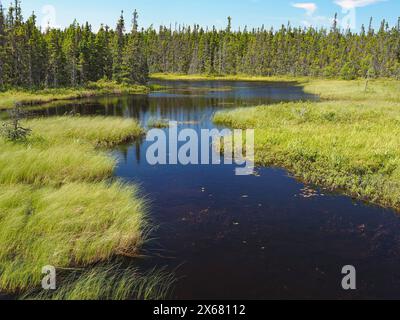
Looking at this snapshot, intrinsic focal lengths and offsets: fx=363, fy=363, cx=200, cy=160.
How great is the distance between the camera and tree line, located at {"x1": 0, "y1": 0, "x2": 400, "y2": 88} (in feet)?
219

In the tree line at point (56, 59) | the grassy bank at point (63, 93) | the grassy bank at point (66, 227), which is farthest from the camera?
the tree line at point (56, 59)

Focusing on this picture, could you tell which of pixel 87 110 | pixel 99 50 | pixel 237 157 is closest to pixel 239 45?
pixel 99 50

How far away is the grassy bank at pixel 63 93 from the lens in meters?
49.7

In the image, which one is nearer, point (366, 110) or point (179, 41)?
point (366, 110)

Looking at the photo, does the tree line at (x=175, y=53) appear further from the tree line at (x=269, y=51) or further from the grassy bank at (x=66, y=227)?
the grassy bank at (x=66, y=227)

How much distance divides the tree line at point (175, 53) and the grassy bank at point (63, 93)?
13.4 ft

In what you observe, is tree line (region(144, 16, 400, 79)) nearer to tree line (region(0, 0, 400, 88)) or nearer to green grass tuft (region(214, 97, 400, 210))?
tree line (region(0, 0, 400, 88))

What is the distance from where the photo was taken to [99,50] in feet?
273

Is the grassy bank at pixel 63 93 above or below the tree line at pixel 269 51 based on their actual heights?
below

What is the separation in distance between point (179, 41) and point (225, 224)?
498ft

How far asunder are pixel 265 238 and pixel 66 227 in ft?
20.1

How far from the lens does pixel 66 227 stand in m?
10.7

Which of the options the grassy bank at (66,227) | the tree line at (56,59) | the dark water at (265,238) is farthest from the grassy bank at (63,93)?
the dark water at (265,238)
